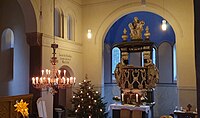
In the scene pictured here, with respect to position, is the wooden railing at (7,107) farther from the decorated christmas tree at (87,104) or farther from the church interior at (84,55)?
the decorated christmas tree at (87,104)

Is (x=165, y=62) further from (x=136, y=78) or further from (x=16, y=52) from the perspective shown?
(x=16, y=52)

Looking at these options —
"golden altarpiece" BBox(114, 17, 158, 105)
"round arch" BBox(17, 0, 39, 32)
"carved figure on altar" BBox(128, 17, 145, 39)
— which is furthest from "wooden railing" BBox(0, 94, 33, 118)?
"carved figure on altar" BBox(128, 17, 145, 39)

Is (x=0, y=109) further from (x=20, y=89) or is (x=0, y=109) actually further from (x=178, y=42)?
(x=178, y=42)

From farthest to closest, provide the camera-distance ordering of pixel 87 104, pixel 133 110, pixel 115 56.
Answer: pixel 115 56 < pixel 87 104 < pixel 133 110

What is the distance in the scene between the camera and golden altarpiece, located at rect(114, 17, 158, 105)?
915 cm

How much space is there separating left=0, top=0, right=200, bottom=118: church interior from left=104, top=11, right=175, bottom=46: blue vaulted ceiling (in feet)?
8.69

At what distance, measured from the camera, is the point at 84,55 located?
413 inches

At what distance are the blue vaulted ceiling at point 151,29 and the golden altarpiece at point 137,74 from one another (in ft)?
9.73

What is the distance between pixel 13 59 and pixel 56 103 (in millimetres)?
2660

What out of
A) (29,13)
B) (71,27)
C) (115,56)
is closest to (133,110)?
(71,27)

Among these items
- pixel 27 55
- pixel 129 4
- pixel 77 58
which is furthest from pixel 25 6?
pixel 129 4

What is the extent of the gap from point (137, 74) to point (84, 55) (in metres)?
2.61

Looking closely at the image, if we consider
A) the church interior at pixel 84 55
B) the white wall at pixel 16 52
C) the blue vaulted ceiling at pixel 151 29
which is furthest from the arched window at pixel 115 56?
the white wall at pixel 16 52

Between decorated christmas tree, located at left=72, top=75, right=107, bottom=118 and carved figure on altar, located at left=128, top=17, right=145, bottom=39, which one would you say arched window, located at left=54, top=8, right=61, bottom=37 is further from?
carved figure on altar, located at left=128, top=17, right=145, bottom=39
